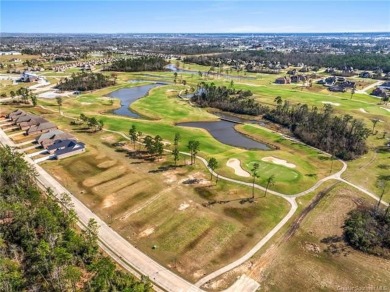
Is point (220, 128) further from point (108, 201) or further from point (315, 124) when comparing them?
point (108, 201)

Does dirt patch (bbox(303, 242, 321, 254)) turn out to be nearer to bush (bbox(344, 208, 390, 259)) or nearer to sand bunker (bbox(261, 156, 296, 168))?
bush (bbox(344, 208, 390, 259))

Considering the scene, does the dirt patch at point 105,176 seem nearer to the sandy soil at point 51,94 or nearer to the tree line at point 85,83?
the sandy soil at point 51,94

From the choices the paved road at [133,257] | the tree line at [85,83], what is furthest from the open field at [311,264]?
the tree line at [85,83]

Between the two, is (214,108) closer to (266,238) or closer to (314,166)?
(314,166)

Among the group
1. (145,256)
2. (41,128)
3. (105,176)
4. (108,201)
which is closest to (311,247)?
(145,256)

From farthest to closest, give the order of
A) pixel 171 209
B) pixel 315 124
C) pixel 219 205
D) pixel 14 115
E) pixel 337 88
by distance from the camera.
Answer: pixel 337 88 → pixel 14 115 → pixel 315 124 → pixel 219 205 → pixel 171 209

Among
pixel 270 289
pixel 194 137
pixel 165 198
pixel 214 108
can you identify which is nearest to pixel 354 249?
pixel 270 289

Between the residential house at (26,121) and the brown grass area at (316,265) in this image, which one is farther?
the residential house at (26,121)
